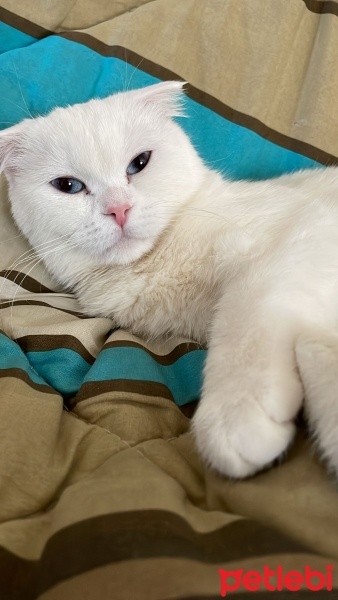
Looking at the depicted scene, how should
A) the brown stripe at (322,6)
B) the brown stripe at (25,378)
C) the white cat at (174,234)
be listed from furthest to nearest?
the brown stripe at (322,6), the brown stripe at (25,378), the white cat at (174,234)

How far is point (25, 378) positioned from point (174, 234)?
415 millimetres

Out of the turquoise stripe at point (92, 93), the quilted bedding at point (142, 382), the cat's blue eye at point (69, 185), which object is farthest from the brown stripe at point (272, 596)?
the turquoise stripe at point (92, 93)

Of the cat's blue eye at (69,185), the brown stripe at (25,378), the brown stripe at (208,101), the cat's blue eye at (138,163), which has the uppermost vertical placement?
the brown stripe at (208,101)

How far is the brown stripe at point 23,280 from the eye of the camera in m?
1.23

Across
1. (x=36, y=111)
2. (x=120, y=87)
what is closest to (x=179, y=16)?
(x=120, y=87)

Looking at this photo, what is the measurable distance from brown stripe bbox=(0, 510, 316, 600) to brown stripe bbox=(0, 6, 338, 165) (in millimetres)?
1135

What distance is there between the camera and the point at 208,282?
0.99 m

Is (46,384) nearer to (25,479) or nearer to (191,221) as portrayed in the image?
(25,479)

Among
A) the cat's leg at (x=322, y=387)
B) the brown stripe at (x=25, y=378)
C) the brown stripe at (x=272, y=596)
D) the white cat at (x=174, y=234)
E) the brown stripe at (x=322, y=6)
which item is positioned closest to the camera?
the brown stripe at (x=272, y=596)

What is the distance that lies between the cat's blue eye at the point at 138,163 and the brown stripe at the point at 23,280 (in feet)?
1.22

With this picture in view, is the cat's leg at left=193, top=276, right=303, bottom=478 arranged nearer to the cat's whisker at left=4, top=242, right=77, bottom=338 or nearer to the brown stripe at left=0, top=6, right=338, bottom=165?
the cat's whisker at left=4, top=242, right=77, bottom=338

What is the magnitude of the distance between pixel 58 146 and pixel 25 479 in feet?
2.24

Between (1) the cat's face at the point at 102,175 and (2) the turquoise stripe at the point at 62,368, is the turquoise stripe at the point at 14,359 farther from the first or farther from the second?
(1) the cat's face at the point at 102,175

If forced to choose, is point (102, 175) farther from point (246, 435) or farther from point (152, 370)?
point (246, 435)
